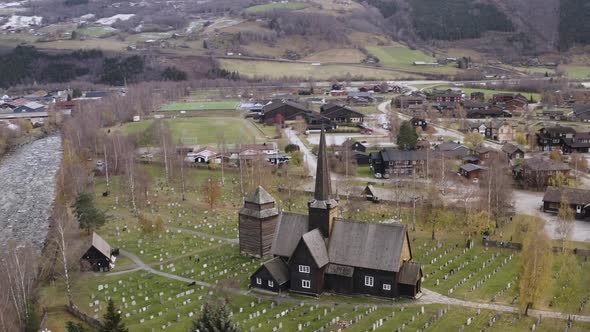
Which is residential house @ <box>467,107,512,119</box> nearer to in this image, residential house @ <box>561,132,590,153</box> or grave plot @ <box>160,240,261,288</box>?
residential house @ <box>561,132,590,153</box>

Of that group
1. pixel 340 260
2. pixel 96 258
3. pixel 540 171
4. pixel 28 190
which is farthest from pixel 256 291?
pixel 28 190

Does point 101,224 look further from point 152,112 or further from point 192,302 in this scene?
point 152,112

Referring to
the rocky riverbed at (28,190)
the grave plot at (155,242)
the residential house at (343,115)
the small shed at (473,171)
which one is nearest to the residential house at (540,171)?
the small shed at (473,171)

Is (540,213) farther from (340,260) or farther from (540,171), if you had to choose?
(340,260)

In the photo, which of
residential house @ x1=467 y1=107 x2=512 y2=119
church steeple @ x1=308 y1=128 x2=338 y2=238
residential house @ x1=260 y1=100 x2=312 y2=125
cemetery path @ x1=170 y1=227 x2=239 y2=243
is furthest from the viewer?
residential house @ x1=467 y1=107 x2=512 y2=119

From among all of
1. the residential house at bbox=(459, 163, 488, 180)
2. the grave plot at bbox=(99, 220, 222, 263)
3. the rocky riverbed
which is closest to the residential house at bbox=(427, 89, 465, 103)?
the residential house at bbox=(459, 163, 488, 180)
